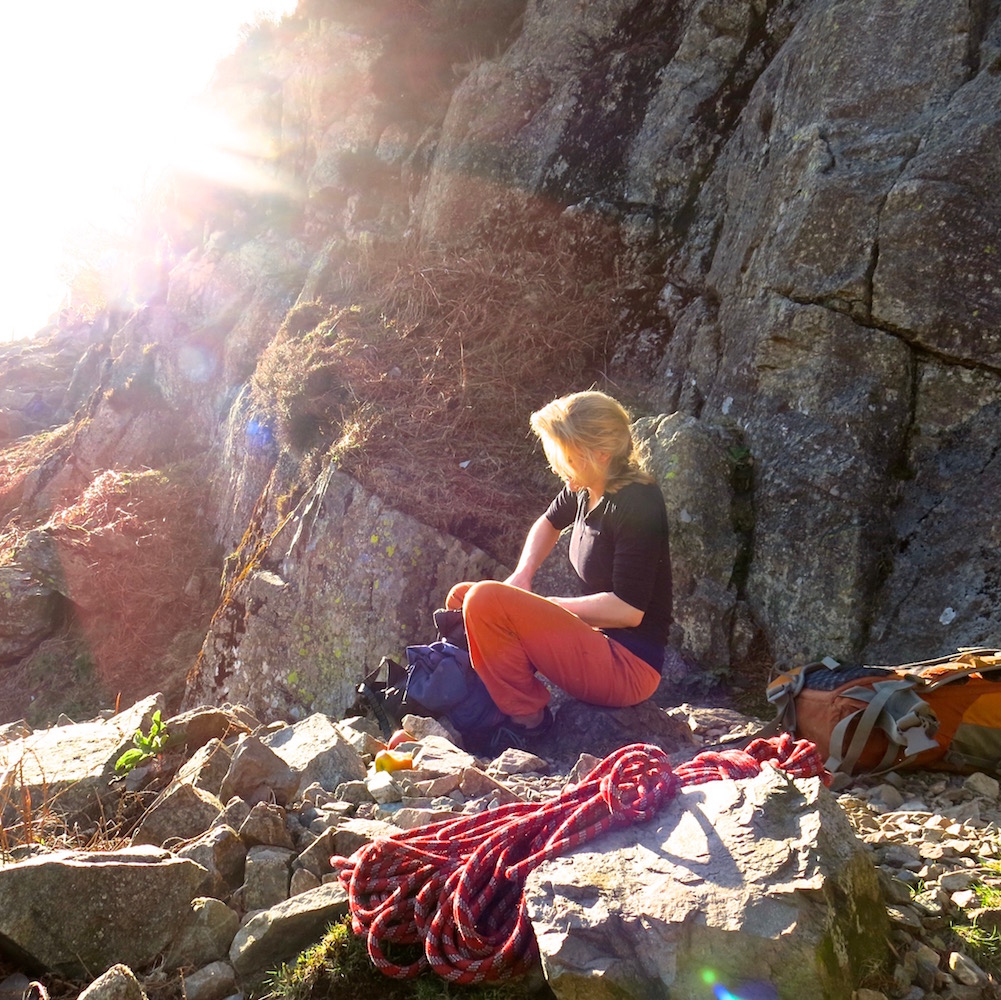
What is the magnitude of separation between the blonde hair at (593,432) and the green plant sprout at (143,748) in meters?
2.46

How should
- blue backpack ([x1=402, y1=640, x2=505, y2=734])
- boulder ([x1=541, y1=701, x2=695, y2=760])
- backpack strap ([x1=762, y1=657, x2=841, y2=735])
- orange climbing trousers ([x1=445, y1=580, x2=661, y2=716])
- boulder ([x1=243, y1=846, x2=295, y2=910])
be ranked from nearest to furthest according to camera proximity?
1. boulder ([x1=243, y1=846, x2=295, y2=910])
2. backpack strap ([x1=762, y1=657, x2=841, y2=735])
3. orange climbing trousers ([x1=445, y1=580, x2=661, y2=716])
4. boulder ([x1=541, y1=701, x2=695, y2=760])
5. blue backpack ([x1=402, y1=640, x2=505, y2=734])

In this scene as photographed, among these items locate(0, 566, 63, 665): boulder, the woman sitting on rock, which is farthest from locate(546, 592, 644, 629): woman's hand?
locate(0, 566, 63, 665): boulder

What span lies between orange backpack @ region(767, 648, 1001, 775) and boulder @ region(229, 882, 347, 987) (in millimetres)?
2398

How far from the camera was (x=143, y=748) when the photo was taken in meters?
3.81

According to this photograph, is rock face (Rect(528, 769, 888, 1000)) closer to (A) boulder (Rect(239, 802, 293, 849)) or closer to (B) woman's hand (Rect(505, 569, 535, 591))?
(A) boulder (Rect(239, 802, 293, 849))

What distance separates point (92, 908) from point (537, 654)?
2416 millimetres

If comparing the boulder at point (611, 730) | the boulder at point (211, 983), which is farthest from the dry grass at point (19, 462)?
the boulder at point (211, 983)

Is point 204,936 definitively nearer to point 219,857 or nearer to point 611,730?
point 219,857

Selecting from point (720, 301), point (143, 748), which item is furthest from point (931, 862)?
point (720, 301)

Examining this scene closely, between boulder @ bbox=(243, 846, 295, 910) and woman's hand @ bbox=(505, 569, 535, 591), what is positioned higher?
woman's hand @ bbox=(505, 569, 535, 591)

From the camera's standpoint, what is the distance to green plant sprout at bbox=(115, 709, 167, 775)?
3.65 metres

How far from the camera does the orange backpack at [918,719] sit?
363 cm

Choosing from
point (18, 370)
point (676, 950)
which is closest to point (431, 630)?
point (676, 950)

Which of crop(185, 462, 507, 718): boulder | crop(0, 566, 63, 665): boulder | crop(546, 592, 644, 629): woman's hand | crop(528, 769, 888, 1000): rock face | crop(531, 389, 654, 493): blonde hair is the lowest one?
crop(0, 566, 63, 665): boulder
